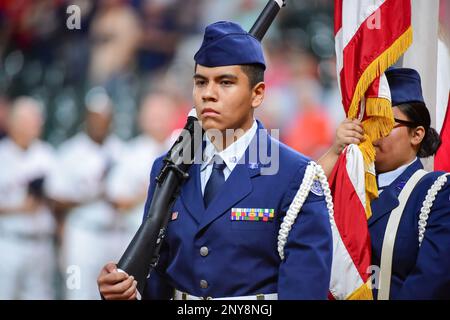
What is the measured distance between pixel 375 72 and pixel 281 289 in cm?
114

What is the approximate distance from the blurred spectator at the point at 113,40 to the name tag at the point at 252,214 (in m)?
2.89

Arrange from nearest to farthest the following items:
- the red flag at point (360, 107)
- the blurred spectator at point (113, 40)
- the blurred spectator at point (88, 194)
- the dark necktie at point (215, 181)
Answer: the dark necktie at point (215, 181) < the red flag at point (360, 107) < the blurred spectator at point (88, 194) < the blurred spectator at point (113, 40)

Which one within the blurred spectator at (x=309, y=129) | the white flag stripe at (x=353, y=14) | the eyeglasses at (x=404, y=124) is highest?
the white flag stripe at (x=353, y=14)

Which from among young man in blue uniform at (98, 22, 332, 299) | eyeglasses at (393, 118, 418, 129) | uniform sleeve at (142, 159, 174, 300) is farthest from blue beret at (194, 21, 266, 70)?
eyeglasses at (393, 118, 418, 129)

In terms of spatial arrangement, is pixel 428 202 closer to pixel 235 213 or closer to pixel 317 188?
pixel 317 188

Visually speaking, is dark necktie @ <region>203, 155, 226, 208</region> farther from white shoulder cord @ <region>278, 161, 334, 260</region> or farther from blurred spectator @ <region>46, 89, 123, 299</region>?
blurred spectator @ <region>46, 89, 123, 299</region>

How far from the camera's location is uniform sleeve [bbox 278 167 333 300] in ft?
7.72

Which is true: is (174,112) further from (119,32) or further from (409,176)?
(409,176)

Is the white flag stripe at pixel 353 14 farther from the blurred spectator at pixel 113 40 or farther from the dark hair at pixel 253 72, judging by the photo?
the blurred spectator at pixel 113 40

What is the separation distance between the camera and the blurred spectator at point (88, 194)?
493cm

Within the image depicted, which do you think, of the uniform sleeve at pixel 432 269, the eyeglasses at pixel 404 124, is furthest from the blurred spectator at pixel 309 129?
the uniform sleeve at pixel 432 269

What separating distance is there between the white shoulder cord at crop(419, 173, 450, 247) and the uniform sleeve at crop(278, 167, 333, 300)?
616mm

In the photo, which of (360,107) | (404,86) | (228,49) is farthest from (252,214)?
(404,86)

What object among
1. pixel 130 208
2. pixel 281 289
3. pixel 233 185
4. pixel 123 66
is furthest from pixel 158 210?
pixel 123 66
